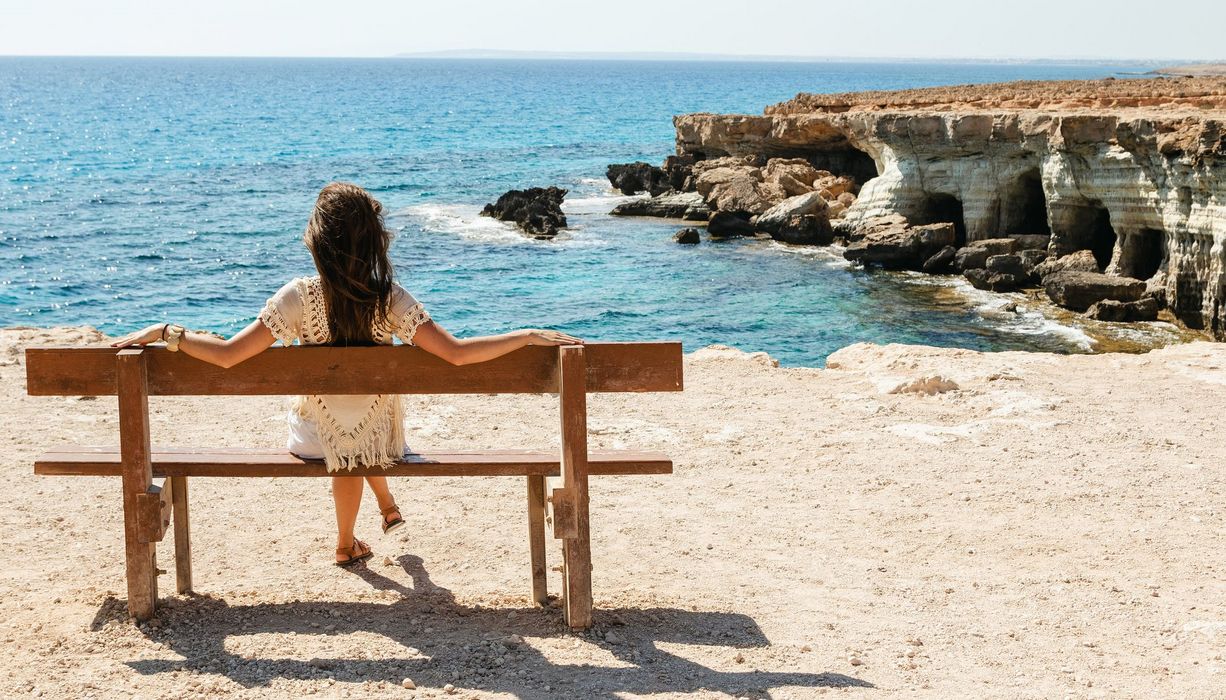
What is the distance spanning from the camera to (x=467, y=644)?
470cm

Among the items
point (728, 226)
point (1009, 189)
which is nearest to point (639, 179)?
point (728, 226)

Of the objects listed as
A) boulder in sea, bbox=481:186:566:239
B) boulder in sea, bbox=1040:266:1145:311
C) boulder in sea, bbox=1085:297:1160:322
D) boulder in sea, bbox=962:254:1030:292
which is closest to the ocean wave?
boulder in sea, bbox=481:186:566:239

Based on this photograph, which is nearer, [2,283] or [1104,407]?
[1104,407]

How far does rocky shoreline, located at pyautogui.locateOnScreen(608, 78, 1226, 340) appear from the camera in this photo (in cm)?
1986

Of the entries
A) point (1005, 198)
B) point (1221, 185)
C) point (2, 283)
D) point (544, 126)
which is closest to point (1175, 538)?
point (1221, 185)

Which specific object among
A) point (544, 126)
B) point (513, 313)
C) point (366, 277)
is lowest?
point (513, 313)

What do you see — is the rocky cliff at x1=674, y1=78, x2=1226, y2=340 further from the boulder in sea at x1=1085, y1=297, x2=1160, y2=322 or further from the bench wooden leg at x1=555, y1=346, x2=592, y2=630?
the bench wooden leg at x1=555, y1=346, x2=592, y2=630

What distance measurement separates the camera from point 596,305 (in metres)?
24.5

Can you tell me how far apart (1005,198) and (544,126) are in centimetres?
5926

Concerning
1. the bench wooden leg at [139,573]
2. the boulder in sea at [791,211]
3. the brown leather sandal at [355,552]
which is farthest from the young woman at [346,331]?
the boulder in sea at [791,211]

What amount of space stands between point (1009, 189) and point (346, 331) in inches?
947

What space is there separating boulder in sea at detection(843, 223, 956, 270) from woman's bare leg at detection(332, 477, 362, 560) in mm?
22924

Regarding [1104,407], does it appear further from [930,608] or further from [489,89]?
[489,89]

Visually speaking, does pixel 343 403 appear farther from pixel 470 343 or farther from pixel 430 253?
pixel 430 253
